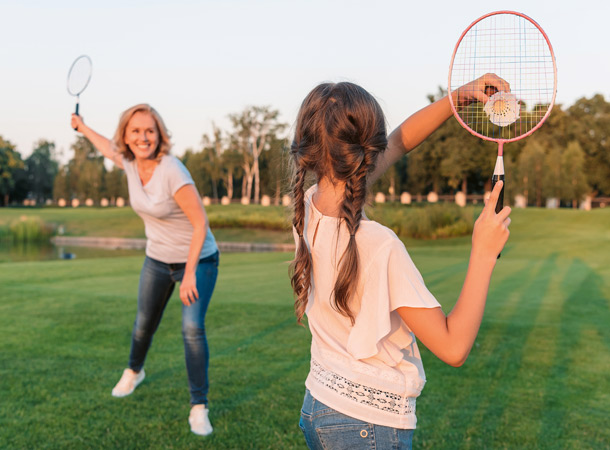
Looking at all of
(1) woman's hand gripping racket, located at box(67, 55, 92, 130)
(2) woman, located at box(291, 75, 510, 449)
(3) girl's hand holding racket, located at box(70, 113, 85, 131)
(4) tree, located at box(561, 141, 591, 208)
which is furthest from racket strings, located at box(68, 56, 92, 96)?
(4) tree, located at box(561, 141, 591, 208)

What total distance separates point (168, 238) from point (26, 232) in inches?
1298

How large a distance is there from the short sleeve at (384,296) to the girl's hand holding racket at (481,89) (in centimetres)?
71

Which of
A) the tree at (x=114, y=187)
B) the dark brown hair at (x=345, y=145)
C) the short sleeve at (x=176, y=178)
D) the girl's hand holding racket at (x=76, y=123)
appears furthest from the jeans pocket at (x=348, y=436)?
the tree at (x=114, y=187)

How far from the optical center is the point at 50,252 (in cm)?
2652

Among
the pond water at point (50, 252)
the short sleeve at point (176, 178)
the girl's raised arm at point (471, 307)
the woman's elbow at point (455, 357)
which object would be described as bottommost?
the pond water at point (50, 252)

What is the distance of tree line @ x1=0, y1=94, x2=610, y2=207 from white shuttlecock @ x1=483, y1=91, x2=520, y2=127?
77.3 ft

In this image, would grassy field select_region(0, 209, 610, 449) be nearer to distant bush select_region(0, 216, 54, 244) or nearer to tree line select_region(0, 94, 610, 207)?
tree line select_region(0, 94, 610, 207)

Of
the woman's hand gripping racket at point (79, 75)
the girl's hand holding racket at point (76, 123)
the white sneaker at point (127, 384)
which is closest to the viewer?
the white sneaker at point (127, 384)

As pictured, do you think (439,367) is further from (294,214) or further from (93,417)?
(294,214)

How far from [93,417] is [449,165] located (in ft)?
129

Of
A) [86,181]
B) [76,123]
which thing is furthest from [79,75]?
[86,181]

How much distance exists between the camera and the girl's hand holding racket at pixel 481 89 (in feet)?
6.54

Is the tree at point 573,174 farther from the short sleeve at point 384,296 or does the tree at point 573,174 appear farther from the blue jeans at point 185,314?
the short sleeve at point 384,296

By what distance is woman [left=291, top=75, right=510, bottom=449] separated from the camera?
63.7 inches
